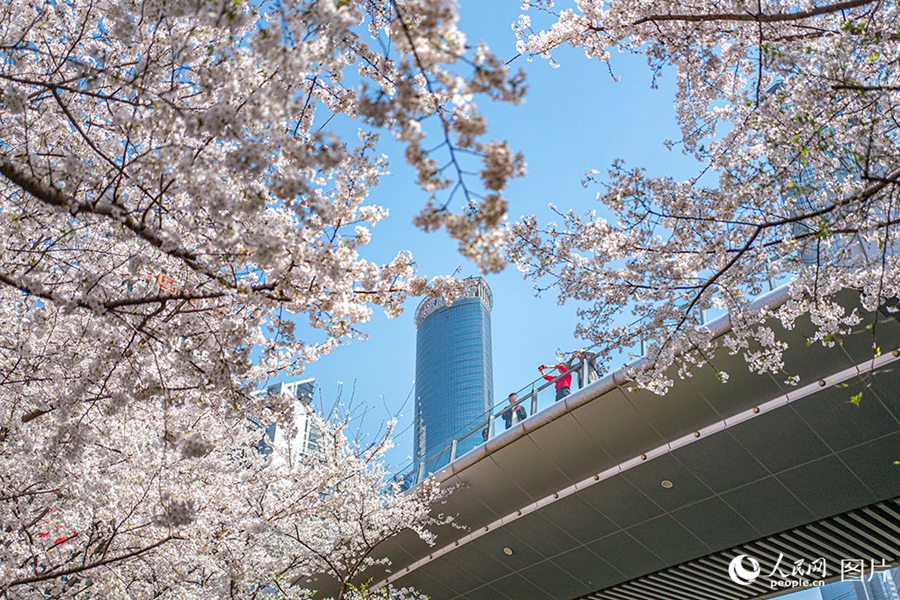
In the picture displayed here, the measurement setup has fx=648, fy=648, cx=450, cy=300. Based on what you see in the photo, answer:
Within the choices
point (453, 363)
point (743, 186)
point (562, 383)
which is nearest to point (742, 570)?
point (562, 383)

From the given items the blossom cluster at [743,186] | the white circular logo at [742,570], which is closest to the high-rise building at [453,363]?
the white circular logo at [742,570]

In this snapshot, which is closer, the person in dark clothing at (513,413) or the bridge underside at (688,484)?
the bridge underside at (688,484)

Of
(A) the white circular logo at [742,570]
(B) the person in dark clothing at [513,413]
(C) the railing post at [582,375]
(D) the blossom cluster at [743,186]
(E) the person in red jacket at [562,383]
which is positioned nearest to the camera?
(D) the blossom cluster at [743,186]

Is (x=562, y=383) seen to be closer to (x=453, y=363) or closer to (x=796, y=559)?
(x=796, y=559)

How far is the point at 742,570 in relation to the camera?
15133 millimetres

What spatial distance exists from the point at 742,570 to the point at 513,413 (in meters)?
7.00

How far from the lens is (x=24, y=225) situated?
491cm

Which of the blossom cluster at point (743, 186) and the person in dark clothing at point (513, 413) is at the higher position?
the person in dark clothing at point (513, 413)

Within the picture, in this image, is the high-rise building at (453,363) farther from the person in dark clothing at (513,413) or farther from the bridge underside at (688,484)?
the person in dark clothing at (513,413)

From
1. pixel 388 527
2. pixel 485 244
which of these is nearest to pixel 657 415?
pixel 388 527

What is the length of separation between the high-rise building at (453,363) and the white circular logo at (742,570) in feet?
280

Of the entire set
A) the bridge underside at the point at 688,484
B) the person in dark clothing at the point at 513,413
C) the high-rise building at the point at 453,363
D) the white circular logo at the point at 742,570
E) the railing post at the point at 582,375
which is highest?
the high-rise building at the point at 453,363

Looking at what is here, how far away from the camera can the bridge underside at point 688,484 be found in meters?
10.7

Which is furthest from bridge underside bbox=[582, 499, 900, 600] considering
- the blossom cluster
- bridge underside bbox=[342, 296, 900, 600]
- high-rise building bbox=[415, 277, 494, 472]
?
high-rise building bbox=[415, 277, 494, 472]
